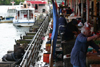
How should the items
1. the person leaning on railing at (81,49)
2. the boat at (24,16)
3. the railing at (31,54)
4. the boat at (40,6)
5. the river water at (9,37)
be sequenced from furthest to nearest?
1. the boat at (40,6)
2. the boat at (24,16)
3. the river water at (9,37)
4. the railing at (31,54)
5. the person leaning on railing at (81,49)

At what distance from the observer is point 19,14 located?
3428 centimetres

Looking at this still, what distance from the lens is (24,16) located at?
34219 mm

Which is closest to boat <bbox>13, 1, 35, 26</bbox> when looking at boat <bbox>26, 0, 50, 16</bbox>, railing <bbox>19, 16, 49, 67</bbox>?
boat <bbox>26, 0, 50, 16</bbox>

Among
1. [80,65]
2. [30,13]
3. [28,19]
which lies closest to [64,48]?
[80,65]

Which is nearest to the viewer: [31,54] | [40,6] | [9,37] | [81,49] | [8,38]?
[81,49]

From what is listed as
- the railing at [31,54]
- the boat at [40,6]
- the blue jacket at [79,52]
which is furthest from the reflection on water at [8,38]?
the blue jacket at [79,52]

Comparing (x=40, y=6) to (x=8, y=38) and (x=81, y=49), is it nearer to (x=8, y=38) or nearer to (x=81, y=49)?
(x=8, y=38)

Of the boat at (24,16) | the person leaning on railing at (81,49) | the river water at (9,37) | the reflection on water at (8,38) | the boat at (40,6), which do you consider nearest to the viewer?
the person leaning on railing at (81,49)

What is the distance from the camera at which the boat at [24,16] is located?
31984mm

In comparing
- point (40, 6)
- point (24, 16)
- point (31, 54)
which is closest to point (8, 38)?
point (24, 16)

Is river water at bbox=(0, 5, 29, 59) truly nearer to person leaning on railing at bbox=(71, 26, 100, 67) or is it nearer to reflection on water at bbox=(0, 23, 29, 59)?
reflection on water at bbox=(0, 23, 29, 59)

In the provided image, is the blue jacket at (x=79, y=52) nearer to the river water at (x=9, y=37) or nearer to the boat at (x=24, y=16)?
the river water at (x=9, y=37)

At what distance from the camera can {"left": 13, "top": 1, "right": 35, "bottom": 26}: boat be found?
105 ft

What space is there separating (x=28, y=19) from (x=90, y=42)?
91.8 feet
